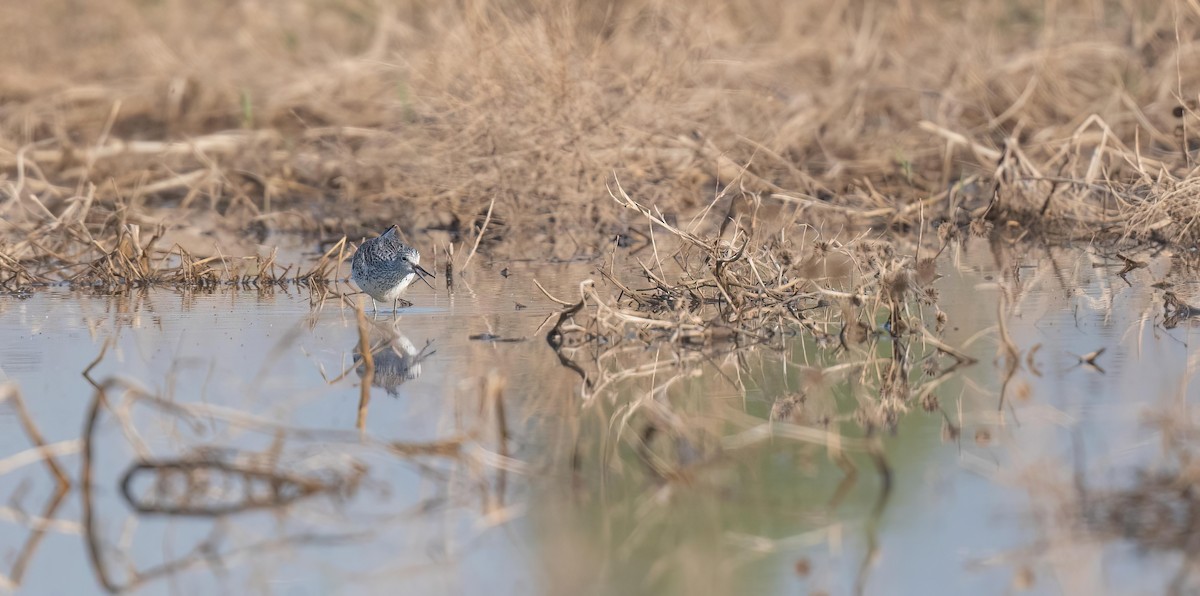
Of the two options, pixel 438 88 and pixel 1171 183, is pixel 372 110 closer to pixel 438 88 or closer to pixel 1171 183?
pixel 438 88

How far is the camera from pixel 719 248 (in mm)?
6719

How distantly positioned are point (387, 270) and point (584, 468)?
304 cm

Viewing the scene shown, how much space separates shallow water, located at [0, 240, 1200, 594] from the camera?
3.84 meters

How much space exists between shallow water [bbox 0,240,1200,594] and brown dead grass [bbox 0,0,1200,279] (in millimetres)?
1629

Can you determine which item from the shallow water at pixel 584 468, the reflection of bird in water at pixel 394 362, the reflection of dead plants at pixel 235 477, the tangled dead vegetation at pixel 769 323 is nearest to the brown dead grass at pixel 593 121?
the tangled dead vegetation at pixel 769 323

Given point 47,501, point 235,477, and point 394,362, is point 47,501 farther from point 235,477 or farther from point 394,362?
point 394,362

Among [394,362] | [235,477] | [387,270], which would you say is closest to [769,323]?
[394,362]

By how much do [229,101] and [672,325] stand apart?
908 centimetres

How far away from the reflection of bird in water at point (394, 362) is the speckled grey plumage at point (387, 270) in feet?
1.94

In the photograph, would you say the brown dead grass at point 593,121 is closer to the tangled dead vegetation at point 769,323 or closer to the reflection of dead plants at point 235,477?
the tangled dead vegetation at point 769,323

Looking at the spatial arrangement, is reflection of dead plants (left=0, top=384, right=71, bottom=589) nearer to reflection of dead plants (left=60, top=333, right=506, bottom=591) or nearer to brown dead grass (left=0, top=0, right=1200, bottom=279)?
reflection of dead plants (left=60, top=333, right=506, bottom=591)

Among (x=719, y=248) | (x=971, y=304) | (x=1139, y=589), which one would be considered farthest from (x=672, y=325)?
(x=1139, y=589)

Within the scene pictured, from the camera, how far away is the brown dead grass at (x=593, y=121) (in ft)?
31.6

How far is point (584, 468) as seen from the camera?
4652 mm
